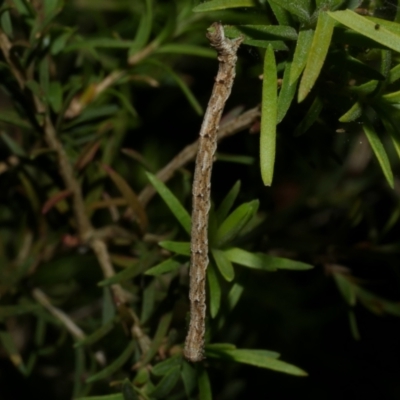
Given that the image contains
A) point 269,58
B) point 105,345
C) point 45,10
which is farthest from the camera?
point 105,345

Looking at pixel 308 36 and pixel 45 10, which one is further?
pixel 45 10

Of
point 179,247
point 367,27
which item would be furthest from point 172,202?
point 367,27

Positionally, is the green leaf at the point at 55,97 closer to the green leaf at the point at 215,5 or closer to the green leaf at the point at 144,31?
the green leaf at the point at 144,31

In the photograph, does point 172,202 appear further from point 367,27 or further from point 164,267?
point 367,27

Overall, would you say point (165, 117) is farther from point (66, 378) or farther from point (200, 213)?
point (200, 213)

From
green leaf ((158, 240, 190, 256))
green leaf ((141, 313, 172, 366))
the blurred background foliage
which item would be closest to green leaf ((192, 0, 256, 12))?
the blurred background foliage

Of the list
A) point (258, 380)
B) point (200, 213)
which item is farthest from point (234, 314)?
point (200, 213)

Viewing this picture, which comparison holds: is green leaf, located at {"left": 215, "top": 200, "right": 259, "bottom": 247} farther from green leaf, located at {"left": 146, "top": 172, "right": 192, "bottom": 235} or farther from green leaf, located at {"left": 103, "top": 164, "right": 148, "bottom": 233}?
green leaf, located at {"left": 103, "top": 164, "right": 148, "bottom": 233}
